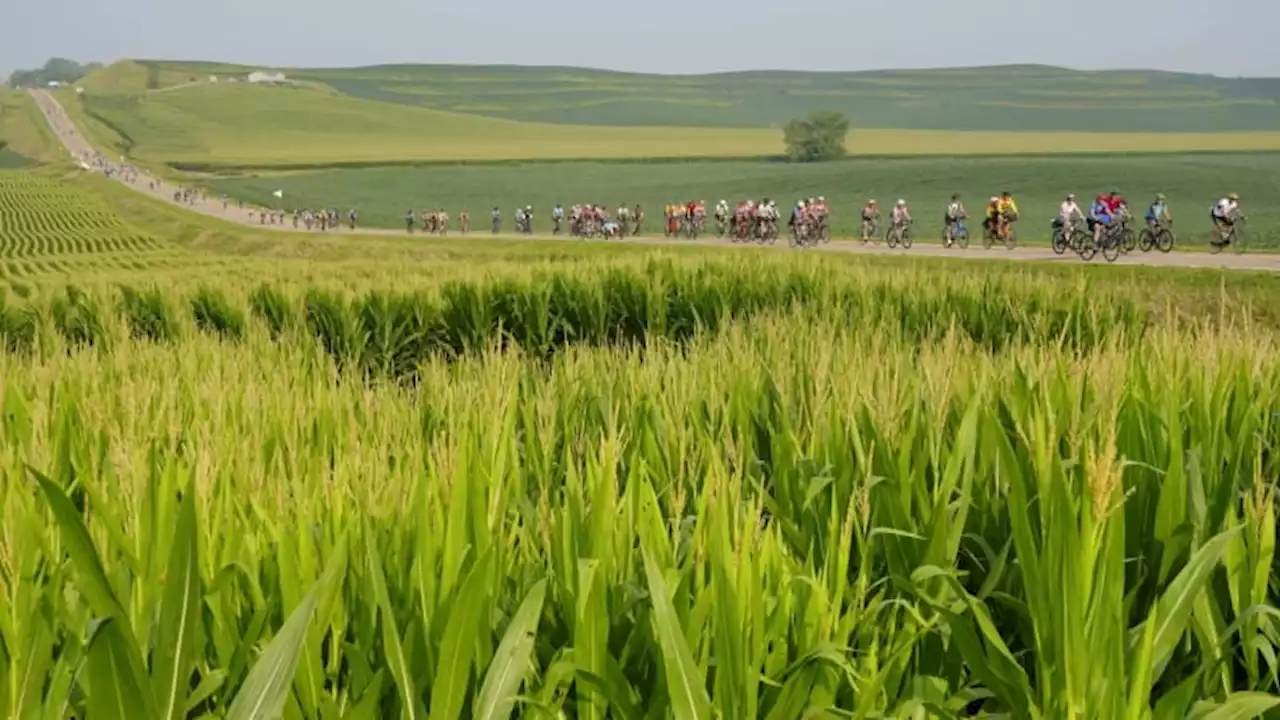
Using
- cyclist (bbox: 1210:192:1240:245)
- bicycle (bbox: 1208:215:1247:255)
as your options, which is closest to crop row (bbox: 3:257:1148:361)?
bicycle (bbox: 1208:215:1247:255)

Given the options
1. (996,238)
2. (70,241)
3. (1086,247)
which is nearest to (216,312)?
(1086,247)

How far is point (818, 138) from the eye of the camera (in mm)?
185625

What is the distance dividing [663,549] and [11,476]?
6.52 ft

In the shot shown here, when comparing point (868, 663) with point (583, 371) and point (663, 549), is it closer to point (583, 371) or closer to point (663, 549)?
point (663, 549)

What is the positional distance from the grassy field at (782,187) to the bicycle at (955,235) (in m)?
18.2

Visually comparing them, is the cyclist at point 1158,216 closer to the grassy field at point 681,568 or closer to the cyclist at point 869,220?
the cyclist at point 869,220

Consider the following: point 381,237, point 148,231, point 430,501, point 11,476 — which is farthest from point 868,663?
point 148,231

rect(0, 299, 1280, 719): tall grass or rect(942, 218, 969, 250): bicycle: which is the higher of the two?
rect(0, 299, 1280, 719): tall grass

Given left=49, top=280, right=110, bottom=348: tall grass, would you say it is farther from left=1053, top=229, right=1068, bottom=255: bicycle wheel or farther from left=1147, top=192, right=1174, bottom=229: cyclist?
left=1147, top=192, right=1174, bottom=229: cyclist

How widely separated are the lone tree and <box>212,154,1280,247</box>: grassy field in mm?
27118

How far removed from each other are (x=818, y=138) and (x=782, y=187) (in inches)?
2860

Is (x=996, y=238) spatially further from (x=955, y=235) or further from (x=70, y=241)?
(x=70, y=241)

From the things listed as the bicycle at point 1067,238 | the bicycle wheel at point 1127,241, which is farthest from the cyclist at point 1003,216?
the bicycle wheel at point 1127,241

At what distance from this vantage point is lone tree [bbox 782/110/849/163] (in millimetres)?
185625
